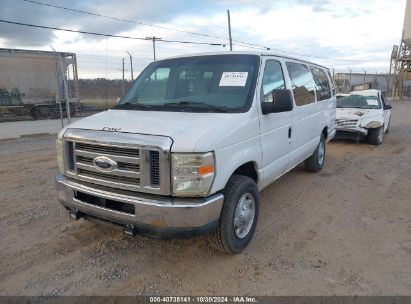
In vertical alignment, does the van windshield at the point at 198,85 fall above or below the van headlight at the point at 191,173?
above

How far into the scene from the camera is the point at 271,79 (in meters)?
4.39

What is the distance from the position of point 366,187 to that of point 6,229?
5638mm

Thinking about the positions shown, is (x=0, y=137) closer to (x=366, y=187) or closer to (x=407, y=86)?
(x=366, y=187)

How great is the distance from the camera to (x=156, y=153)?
3.04 meters

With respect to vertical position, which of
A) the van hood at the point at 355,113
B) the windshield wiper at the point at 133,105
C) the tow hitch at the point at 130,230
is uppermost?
the windshield wiper at the point at 133,105

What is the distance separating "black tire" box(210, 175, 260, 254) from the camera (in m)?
3.43

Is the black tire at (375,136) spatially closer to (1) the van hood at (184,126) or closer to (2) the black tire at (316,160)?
(2) the black tire at (316,160)

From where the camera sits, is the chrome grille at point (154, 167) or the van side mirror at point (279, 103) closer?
the chrome grille at point (154, 167)

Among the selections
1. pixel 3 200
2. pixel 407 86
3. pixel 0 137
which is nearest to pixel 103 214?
pixel 3 200

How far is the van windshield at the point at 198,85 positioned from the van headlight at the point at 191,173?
2.93 ft

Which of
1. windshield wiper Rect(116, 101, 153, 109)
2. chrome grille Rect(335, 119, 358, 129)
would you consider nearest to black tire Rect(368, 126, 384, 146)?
chrome grille Rect(335, 119, 358, 129)

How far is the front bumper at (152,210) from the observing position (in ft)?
10.0

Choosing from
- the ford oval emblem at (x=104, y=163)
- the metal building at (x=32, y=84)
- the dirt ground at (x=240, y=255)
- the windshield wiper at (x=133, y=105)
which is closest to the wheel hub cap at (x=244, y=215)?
the dirt ground at (x=240, y=255)

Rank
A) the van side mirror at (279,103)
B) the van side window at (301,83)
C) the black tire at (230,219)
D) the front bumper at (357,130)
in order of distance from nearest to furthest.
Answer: the black tire at (230,219)
the van side mirror at (279,103)
the van side window at (301,83)
the front bumper at (357,130)
